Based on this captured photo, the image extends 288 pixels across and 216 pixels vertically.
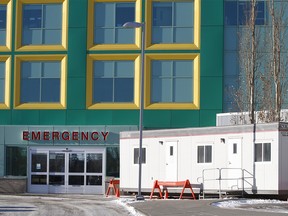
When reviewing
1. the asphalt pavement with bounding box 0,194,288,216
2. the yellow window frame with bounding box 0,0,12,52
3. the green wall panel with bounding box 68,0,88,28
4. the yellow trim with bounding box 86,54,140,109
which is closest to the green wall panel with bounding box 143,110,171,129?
the yellow trim with bounding box 86,54,140,109

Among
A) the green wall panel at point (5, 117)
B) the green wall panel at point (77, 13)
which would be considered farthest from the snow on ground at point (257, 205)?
the green wall panel at point (5, 117)

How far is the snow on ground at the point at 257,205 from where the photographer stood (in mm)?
26078

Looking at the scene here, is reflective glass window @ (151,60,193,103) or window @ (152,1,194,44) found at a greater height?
window @ (152,1,194,44)

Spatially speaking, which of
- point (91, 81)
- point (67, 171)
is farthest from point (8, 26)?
point (67, 171)

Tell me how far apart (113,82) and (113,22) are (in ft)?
12.1

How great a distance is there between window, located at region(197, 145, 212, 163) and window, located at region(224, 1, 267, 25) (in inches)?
501

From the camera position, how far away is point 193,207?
27109mm

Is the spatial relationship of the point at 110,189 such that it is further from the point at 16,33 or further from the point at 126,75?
the point at 16,33

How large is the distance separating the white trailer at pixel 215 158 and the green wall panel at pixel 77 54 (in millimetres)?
8035

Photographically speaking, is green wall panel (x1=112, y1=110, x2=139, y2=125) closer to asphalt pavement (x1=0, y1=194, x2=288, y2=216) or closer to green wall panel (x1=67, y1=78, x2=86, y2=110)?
green wall panel (x1=67, y1=78, x2=86, y2=110)

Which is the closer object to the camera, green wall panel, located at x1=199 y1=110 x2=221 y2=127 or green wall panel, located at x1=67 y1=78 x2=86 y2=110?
green wall panel, located at x1=199 y1=110 x2=221 y2=127

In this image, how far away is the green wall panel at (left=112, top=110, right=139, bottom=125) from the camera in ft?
148

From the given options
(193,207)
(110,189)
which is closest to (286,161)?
(193,207)

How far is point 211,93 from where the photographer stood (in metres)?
44.7
